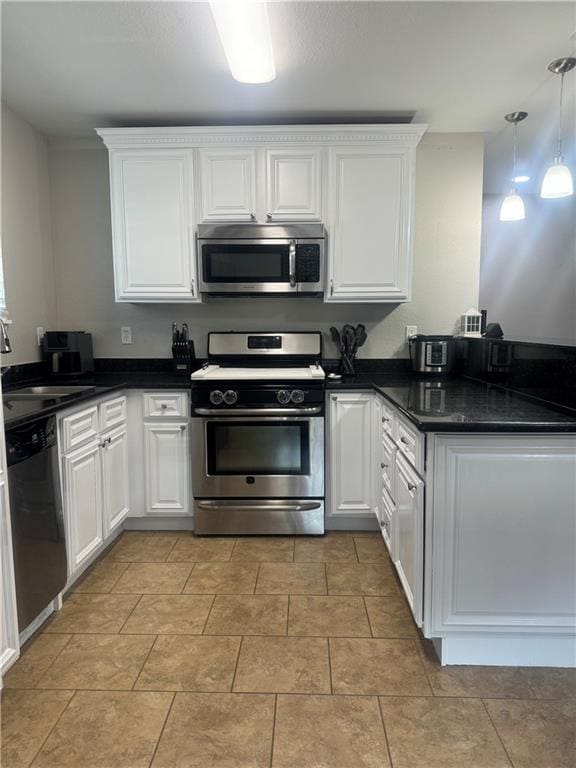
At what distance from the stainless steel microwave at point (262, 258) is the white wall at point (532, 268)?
2.98 meters

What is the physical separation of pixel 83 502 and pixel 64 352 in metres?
1.11

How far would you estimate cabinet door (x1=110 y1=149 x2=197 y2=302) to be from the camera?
293 cm

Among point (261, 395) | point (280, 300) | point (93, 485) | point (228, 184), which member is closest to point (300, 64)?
point (228, 184)

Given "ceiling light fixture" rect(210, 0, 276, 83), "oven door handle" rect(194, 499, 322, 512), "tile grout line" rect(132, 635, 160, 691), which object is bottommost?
"tile grout line" rect(132, 635, 160, 691)

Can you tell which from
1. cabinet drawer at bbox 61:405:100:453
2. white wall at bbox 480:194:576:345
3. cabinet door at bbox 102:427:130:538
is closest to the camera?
cabinet drawer at bbox 61:405:100:453

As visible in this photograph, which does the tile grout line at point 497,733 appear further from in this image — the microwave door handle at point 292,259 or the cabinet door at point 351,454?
the microwave door handle at point 292,259

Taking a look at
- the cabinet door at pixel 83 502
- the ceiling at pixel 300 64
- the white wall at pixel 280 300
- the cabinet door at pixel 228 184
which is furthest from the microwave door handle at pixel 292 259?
the cabinet door at pixel 83 502

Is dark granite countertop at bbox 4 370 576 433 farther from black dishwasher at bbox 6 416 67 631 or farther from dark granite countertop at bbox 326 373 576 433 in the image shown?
black dishwasher at bbox 6 416 67 631

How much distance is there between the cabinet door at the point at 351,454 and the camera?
2.88 m

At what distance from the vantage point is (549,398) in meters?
2.03

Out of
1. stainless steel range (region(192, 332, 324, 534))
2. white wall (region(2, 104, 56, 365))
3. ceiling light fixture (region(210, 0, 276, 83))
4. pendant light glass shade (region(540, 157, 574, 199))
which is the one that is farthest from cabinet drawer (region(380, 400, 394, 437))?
white wall (region(2, 104, 56, 365))

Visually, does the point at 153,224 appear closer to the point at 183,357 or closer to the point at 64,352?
the point at 183,357

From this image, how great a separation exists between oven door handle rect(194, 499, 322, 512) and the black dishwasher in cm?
94

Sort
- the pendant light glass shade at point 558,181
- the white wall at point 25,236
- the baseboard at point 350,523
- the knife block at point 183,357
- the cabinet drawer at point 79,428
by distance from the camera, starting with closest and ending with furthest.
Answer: the cabinet drawer at point 79,428, the pendant light glass shade at point 558,181, the white wall at point 25,236, the baseboard at point 350,523, the knife block at point 183,357
